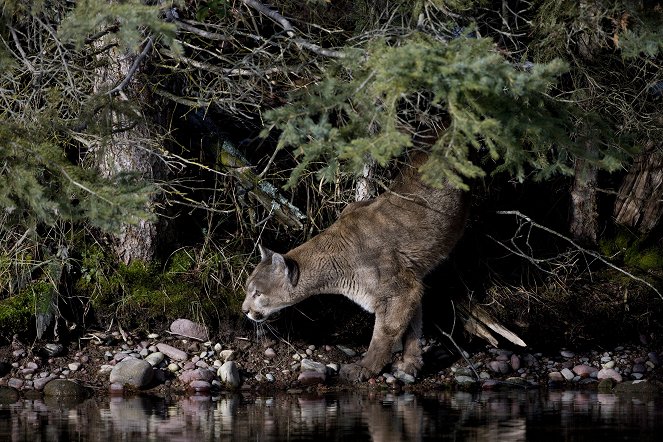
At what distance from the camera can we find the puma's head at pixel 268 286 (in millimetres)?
10609

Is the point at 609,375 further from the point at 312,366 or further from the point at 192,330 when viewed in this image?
the point at 192,330

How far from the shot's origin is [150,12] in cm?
698

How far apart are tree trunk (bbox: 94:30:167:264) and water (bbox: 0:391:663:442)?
1929 mm

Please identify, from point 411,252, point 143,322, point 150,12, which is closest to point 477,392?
point 411,252

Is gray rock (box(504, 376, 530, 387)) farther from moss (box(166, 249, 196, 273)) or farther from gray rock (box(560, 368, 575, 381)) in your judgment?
moss (box(166, 249, 196, 273))

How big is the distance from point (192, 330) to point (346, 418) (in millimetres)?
2832

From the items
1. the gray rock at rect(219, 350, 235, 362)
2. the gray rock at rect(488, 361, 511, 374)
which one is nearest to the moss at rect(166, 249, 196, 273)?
the gray rock at rect(219, 350, 235, 362)

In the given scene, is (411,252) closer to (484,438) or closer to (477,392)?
(477,392)

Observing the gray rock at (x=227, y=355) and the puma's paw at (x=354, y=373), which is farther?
the gray rock at (x=227, y=355)

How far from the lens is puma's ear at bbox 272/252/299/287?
10.5 m

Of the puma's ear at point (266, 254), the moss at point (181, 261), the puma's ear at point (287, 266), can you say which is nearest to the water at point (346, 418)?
the puma's ear at point (287, 266)

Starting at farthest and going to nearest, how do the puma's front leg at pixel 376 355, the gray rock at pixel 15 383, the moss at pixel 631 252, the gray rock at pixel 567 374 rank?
the moss at pixel 631 252 → the gray rock at pixel 567 374 → the puma's front leg at pixel 376 355 → the gray rock at pixel 15 383

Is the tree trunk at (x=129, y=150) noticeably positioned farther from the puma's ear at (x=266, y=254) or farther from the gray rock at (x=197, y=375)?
the gray rock at (x=197, y=375)

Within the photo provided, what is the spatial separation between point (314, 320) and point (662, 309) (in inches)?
155
